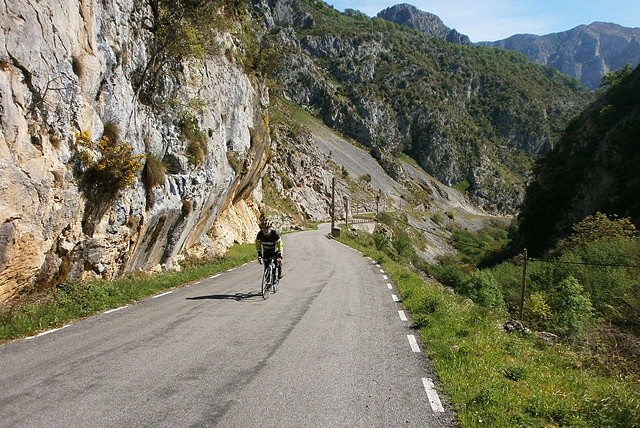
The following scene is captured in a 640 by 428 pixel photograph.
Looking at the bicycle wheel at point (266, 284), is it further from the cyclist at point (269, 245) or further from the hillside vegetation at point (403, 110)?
the hillside vegetation at point (403, 110)

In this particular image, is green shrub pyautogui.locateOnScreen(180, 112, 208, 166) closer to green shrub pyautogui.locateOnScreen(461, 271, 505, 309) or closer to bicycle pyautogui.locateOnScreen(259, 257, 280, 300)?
bicycle pyautogui.locateOnScreen(259, 257, 280, 300)

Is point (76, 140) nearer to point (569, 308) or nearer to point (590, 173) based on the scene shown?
point (569, 308)

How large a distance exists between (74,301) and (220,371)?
5.10 metres

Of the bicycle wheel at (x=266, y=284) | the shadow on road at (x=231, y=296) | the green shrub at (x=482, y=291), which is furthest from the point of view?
the green shrub at (x=482, y=291)

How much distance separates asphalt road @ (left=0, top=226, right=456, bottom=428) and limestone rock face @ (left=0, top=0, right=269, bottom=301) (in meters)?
2.10

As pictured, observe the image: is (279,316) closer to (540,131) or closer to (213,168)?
(213,168)

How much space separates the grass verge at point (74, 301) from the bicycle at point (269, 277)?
288 centimetres

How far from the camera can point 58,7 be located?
1034 cm

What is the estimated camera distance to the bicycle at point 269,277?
12.1 metres

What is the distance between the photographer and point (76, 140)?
1048cm

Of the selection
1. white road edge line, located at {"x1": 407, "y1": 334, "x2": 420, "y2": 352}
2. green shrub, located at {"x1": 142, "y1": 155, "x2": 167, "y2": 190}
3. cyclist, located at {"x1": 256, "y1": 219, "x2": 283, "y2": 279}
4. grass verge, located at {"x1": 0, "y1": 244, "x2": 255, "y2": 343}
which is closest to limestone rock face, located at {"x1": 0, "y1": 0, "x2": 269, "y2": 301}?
green shrub, located at {"x1": 142, "y1": 155, "x2": 167, "y2": 190}

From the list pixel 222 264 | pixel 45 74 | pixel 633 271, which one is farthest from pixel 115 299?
pixel 633 271

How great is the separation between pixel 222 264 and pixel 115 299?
29.3ft

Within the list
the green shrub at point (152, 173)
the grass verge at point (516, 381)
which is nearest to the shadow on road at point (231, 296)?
the green shrub at point (152, 173)
